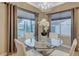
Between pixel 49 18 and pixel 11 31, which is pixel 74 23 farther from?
pixel 11 31

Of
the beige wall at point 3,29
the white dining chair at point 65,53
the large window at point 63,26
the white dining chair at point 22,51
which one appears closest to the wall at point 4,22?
the beige wall at point 3,29

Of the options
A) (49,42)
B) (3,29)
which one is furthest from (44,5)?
(3,29)

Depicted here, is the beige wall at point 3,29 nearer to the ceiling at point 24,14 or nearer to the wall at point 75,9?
the ceiling at point 24,14

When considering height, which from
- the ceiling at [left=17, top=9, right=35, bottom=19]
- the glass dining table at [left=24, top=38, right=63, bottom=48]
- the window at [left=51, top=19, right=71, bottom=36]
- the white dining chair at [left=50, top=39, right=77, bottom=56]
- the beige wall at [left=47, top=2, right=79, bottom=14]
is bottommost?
the white dining chair at [left=50, top=39, right=77, bottom=56]

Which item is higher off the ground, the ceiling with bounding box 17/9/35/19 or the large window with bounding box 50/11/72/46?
the ceiling with bounding box 17/9/35/19

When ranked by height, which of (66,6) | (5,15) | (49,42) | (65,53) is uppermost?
(66,6)

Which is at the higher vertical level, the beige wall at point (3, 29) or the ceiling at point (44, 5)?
the ceiling at point (44, 5)

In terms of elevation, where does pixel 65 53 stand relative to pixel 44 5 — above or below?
below

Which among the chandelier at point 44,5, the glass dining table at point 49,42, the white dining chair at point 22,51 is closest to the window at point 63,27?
the glass dining table at point 49,42

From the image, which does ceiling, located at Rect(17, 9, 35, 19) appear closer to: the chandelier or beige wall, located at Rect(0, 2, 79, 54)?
beige wall, located at Rect(0, 2, 79, 54)

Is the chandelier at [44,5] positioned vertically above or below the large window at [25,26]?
above

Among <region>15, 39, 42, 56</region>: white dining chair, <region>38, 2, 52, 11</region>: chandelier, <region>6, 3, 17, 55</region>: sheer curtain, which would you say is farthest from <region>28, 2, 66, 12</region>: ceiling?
<region>15, 39, 42, 56</region>: white dining chair

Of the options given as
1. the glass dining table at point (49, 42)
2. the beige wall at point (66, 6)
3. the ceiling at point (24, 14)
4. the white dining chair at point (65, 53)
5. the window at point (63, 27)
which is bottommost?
the white dining chair at point (65, 53)

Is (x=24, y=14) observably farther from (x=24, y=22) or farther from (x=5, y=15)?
(x=5, y=15)
